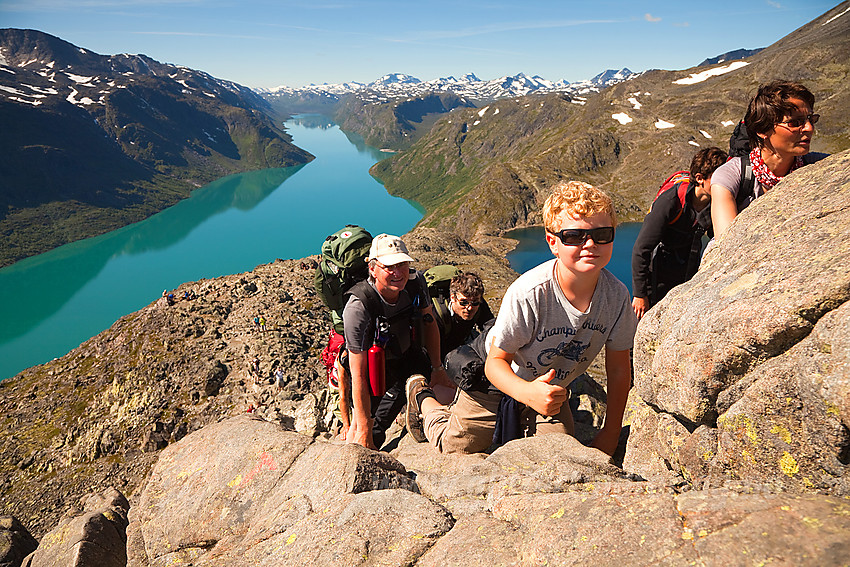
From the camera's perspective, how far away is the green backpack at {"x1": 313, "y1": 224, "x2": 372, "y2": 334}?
33.6ft

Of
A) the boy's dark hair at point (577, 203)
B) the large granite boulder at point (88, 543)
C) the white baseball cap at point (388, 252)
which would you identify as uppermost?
the boy's dark hair at point (577, 203)

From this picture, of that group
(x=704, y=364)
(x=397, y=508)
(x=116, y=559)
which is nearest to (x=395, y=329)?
(x=397, y=508)

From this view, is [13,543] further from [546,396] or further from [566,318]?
[566,318]

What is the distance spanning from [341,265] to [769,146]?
853 centimetres

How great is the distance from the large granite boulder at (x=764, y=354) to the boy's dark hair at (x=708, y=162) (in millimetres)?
1849

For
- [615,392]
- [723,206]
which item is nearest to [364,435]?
[615,392]

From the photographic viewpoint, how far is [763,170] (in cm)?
684

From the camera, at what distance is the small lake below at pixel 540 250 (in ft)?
415

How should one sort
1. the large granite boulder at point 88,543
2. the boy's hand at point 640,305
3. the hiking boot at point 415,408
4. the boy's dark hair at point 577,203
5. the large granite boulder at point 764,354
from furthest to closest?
1. the hiking boot at point 415,408
2. the large granite boulder at point 88,543
3. the boy's hand at point 640,305
4. the boy's dark hair at point 577,203
5. the large granite boulder at point 764,354

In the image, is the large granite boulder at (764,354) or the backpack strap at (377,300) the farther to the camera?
the backpack strap at (377,300)

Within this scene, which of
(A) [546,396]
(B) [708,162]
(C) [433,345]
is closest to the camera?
(A) [546,396]

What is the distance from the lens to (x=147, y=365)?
3481 cm

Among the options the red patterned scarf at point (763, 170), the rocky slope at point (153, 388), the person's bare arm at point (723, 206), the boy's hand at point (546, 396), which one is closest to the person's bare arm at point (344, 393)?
the boy's hand at point (546, 396)

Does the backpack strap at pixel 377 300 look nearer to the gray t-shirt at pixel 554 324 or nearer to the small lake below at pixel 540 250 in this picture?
the gray t-shirt at pixel 554 324
